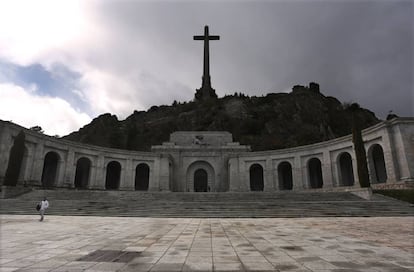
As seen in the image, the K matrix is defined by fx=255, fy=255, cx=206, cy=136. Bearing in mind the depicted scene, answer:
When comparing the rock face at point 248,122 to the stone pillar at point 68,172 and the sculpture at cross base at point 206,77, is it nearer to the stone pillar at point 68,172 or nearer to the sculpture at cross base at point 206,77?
the sculpture at cross base at point 206,77

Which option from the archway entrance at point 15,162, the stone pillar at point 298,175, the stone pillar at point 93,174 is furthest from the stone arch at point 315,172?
the archway entrance at point 15,162

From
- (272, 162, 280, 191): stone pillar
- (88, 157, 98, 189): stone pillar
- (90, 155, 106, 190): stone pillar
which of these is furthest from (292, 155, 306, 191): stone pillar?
(88, 157, 98, 189): stone pillar

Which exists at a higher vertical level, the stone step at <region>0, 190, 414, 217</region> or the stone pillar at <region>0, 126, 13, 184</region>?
the stone pillar at <region>0, 126, 13, 184</region>

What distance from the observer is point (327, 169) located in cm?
3175

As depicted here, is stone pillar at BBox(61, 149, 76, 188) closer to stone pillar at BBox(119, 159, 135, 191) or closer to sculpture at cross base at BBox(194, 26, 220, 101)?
stone pillar at BBox(119, 159, 135, 191)

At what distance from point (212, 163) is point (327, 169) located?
15732 mm

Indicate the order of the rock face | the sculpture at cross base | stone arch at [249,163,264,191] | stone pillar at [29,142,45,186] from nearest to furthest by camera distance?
stone pillar at [29,142,45,186] < stone arch at [249,163,264,191] < the rock face < the sculpture at cross base

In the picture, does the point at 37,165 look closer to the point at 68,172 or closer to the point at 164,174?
the point at 68,172

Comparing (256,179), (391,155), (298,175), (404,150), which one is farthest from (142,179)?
(404,150)

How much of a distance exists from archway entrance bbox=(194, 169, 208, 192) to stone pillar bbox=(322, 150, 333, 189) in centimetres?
1707

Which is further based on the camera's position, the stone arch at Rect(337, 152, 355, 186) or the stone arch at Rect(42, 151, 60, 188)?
the stone arch at Rect(337, 152, 355, 186)

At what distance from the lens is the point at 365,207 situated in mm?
17594

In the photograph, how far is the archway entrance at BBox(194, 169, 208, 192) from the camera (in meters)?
40.1

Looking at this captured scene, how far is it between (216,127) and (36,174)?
4550 centimetres
